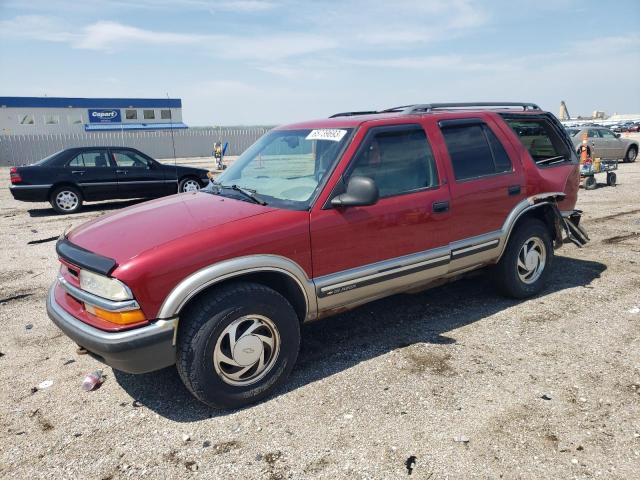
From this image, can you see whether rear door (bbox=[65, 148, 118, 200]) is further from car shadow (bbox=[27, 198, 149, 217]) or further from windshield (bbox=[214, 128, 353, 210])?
windshield (bbox=[214, 128, 353, 210])

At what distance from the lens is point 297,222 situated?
3.33 m

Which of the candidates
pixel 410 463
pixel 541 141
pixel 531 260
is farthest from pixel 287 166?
pixel 541 141

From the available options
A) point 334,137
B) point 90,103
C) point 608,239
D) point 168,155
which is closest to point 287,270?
point 334,137

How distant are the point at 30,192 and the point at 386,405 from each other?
10859 mm

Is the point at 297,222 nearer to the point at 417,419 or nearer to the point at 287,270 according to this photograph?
the point at 287,270

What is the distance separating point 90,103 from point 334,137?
47.5m

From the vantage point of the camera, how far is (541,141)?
521 centimetres

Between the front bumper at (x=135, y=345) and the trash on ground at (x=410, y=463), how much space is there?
1486mm

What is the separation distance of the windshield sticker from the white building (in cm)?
4040

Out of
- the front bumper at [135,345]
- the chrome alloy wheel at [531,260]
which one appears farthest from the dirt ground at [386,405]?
the front bumper at [135,345]

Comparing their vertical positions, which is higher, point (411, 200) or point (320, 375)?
point (411, 200)

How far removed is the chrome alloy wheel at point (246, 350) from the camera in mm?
3122

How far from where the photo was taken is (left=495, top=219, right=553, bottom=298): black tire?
187 inches

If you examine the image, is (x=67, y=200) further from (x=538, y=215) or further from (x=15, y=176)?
(x=538, y=215)
